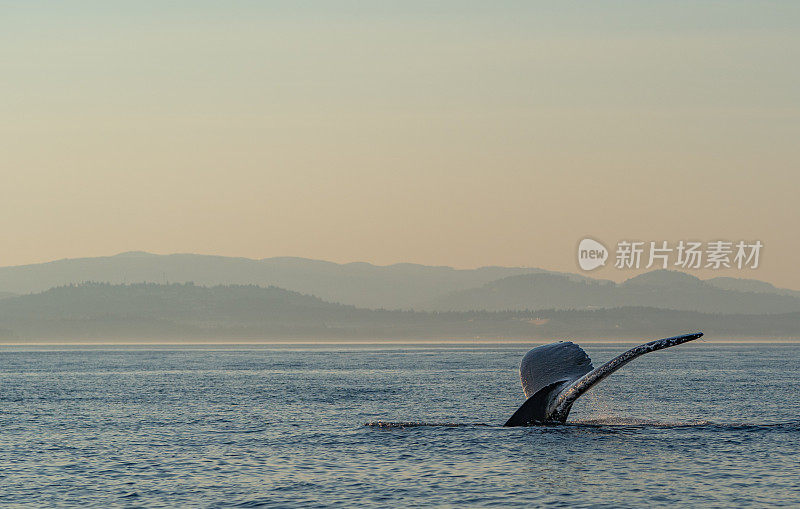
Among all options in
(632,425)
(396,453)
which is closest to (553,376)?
(632,425)

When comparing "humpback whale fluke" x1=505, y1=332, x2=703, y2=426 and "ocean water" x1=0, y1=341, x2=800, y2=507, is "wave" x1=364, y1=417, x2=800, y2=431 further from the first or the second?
"humpback whale fluke" x1=505, y1=332, x2=703, y2=426

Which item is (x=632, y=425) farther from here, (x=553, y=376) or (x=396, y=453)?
(x=396, y=453)

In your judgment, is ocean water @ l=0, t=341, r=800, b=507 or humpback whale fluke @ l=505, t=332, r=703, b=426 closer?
ocean water @ l=0, t=341, r=800, b=507

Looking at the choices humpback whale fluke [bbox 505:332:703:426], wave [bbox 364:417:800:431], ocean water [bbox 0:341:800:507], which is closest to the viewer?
ocean water [bbox 0:341:800:507]

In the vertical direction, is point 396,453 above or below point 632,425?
below

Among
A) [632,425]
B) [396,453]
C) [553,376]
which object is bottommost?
[396,453]

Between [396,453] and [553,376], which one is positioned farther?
[553,376]

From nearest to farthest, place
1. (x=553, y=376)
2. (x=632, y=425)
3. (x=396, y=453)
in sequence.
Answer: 1. (x=396, y=453)
2. (x=553, y=376)
3. (x=632, y=425)

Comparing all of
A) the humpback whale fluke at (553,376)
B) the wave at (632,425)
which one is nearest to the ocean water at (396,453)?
the wave at (632,425)

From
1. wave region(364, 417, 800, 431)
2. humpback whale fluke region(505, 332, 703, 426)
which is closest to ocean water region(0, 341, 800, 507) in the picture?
wave region(364, 417, 800, 431)

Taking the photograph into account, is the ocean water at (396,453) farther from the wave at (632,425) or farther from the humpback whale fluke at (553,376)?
the humpback whale fluke at (553,376)

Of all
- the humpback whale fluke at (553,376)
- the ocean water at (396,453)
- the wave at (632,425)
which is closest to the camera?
the ocean water at (396,453)

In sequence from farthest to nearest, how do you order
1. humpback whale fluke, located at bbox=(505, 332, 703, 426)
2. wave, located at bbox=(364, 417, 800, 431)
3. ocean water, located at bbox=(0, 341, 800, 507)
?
wave, located at bbox=(364, 417, 800, 431), humpback whale fluke, located at bbox=(505, 332, 703, 426), ocean water, located at bbox=(0, 341, 800, 507)

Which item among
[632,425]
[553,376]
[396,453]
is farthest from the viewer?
[632,425]
